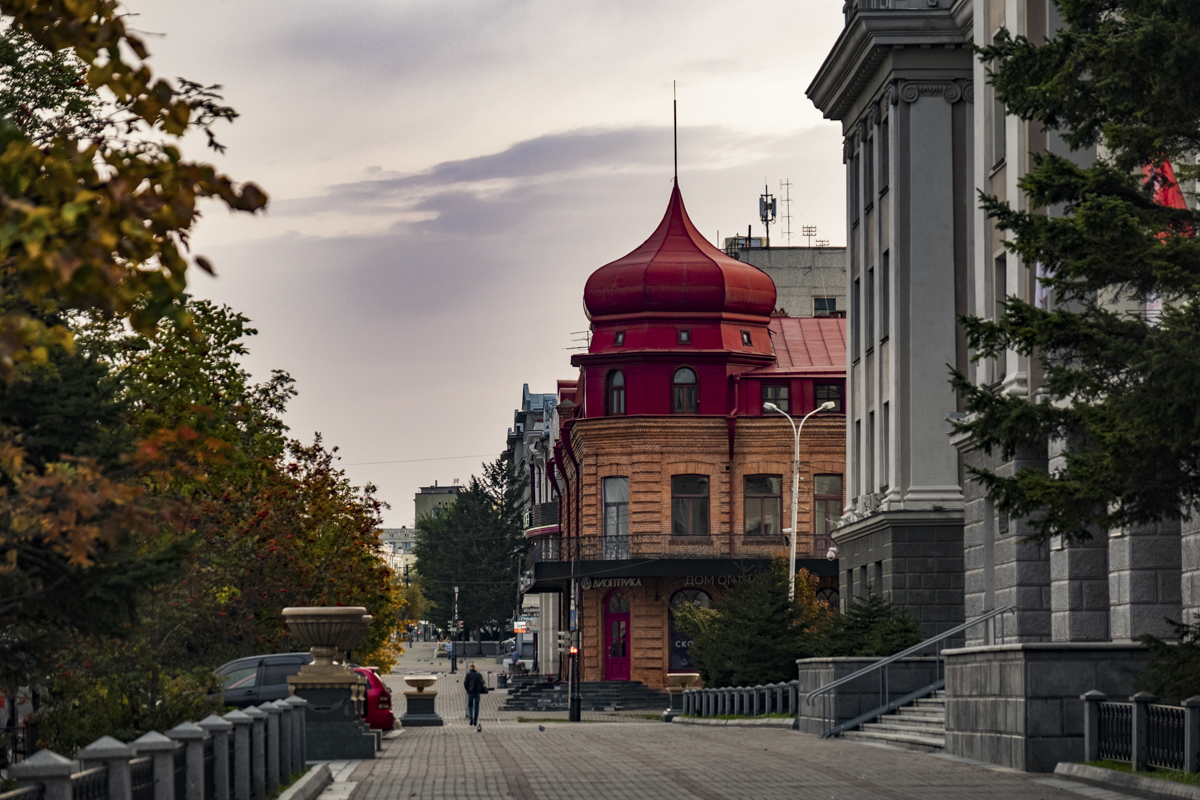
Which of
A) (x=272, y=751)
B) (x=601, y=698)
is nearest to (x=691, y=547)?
(x=601, y=698)

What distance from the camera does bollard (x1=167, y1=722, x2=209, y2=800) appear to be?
1255 centimetres

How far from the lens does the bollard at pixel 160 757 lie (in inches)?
448

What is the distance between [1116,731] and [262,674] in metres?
16.8

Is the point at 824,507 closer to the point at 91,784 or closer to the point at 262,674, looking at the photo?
the point at 262,674

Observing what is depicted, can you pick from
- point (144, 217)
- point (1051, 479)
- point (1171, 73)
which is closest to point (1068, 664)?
point (1051, 479)

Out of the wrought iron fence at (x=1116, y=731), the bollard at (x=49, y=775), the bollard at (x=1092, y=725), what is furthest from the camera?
the bollard at (x=1092, y=725)

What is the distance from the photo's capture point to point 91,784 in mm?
9906

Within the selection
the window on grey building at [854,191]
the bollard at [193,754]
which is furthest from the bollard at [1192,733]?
the window on grey building at [854,191]

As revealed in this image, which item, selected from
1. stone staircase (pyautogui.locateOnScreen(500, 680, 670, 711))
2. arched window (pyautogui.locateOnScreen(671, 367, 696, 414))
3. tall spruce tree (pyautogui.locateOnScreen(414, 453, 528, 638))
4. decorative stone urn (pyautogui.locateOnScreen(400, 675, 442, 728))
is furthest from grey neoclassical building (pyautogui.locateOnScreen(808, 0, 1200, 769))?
tall spruce tree (pyautogui.locateOnScreen(414, 453, 528, 638))

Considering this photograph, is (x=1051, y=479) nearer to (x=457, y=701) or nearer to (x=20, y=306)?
(x=20, y=306)

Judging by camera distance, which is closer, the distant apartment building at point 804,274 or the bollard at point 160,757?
the bollard at point 160,757

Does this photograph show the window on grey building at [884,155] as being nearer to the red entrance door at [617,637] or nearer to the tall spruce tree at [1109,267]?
the tall spruce tree at [1109,267]

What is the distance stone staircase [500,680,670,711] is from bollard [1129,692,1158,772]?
141ft

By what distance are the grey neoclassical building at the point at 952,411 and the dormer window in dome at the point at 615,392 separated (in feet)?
68.5
